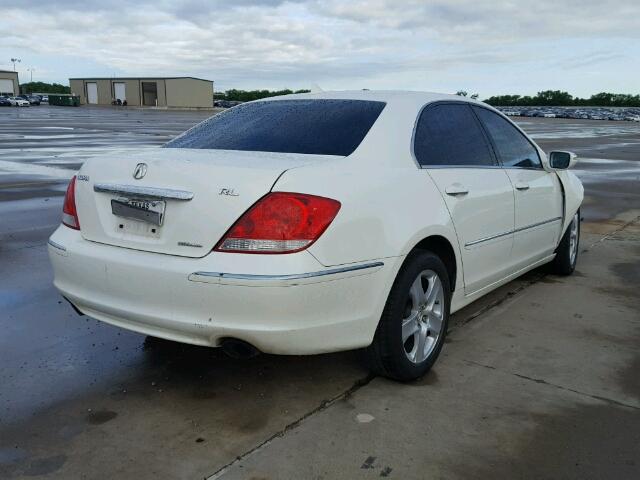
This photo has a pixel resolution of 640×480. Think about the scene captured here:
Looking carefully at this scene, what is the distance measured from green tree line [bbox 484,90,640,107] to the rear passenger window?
134295 mm

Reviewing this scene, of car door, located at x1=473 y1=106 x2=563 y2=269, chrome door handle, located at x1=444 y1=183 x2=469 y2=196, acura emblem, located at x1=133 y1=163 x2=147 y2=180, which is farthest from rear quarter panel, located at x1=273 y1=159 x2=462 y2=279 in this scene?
car door, located at x1=473 y1=106 x2=563 y2=269

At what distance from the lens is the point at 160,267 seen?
9.89 ft

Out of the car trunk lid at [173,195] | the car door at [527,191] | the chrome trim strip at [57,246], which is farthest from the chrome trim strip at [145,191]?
the car door at [527,191]

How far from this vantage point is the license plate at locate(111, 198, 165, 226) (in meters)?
3.08

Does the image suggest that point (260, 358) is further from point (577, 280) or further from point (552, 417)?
point (577, 280)

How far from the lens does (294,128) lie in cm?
376

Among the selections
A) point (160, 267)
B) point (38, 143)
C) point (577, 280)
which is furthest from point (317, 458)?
point (38, 143)

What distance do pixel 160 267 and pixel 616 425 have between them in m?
2.29

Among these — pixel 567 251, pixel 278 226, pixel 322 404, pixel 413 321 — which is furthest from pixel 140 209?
pixel 567 251

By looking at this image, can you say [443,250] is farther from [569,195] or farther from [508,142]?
[569,195]

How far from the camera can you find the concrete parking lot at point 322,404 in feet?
9.06

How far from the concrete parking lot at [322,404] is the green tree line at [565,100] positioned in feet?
445

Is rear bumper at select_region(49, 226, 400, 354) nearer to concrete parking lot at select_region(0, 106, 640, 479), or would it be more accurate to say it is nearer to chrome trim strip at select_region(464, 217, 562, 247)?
concrete parking lot at select_region(0, 106, 640, 479)

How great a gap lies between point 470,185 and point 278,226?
61.7 inches
